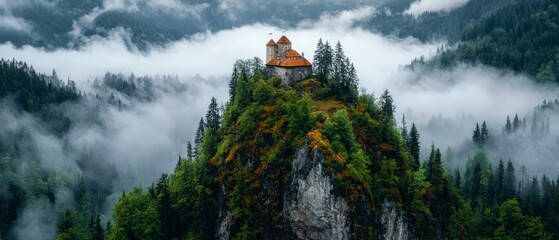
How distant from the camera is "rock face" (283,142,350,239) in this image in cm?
9438

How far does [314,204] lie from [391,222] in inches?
589

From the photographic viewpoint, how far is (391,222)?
10125cm

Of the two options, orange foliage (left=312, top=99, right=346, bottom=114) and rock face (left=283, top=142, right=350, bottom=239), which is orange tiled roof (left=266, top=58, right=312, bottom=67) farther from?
rock face (left=283, top=142, right=350, bottom=239)

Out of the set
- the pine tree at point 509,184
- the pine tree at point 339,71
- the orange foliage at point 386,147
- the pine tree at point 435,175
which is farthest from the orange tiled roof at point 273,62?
the pine tree at point 509,184

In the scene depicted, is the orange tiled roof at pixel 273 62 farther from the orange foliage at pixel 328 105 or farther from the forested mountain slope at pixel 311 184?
the orange foliage at pixel 328 105

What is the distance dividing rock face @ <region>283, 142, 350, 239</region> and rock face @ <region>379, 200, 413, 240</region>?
28.5 feet

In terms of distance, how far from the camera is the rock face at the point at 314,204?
94375mm

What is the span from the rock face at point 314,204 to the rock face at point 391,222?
870 centimetres

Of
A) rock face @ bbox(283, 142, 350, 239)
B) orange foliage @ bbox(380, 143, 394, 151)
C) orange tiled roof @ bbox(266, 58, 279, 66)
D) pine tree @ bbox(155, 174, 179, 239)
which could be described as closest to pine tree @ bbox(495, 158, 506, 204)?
orange foliage @ bbox(380, 143, 394, 151)

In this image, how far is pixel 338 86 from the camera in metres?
116

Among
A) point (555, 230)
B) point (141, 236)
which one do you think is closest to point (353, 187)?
point (141, 236)

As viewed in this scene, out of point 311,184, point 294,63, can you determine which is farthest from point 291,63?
point 311,184

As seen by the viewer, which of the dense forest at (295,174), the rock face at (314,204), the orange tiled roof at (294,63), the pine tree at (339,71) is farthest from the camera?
the orange tiled roof at (294,63)

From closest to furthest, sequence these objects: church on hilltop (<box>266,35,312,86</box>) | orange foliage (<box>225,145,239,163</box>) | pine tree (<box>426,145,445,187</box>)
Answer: orange foliage (<box>225,145,239,163</box>), pine tree (<box>426,145,445,187</box>), church on hilltop (<box>266,35,312,86</box>)
